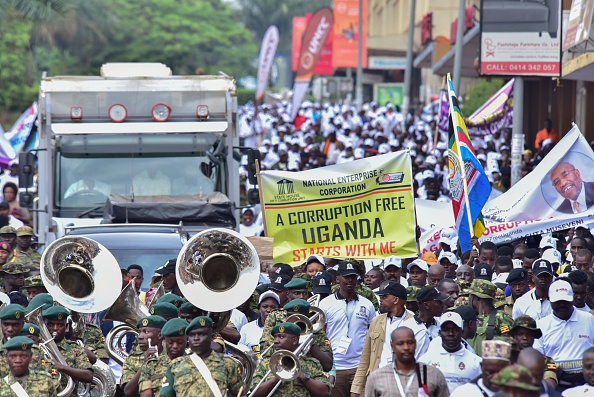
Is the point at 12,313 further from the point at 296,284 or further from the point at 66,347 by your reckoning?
the point at 296,284

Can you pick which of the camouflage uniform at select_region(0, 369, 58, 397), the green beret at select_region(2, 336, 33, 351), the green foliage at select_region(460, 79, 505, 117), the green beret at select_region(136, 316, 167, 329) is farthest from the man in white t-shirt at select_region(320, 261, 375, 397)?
the green foliage at select_region(460, 79, 505, 117)

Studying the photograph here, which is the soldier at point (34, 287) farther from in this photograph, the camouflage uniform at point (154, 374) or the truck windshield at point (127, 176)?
the truck windshield at point (127, 176)

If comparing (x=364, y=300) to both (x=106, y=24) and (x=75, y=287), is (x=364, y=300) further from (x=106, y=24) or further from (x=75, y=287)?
(x=106, y=24)

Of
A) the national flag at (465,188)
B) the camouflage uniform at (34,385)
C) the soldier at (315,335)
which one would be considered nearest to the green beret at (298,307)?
the soldier at (315,335)

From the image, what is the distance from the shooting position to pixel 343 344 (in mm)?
10828

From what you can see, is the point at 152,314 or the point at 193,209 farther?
the point at 193,209

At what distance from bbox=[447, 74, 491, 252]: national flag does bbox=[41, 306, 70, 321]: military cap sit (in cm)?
447

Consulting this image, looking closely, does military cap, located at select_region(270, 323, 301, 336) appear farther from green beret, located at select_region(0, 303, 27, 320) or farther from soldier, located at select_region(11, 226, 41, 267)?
soldier, located at select_region(11, 226, 41, 267)

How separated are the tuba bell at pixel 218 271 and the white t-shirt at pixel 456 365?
1.37 m

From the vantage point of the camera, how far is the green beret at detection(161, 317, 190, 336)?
8273 mm

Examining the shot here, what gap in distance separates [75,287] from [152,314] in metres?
0.97

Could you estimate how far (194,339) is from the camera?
8.12m

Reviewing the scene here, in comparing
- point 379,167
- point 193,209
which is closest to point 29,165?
point 193,209

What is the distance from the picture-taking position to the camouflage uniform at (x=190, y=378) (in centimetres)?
792
